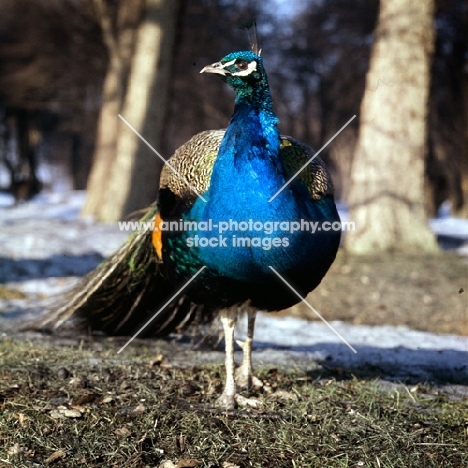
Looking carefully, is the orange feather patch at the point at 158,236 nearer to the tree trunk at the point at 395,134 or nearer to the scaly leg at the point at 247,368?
the scaly leg at the point at 247,368

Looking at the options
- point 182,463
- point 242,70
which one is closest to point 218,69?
point 242,70

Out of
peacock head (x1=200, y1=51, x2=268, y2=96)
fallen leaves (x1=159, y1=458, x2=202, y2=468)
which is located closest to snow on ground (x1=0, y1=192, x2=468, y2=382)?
fallen leaves (x1=159, y1=458, x2=202, y2=468)

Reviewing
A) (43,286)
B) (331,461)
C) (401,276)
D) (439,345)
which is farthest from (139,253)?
(401,276)

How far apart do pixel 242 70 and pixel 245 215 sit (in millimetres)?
598

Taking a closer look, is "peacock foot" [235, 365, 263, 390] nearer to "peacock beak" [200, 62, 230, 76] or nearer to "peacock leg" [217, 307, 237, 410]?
"peacock leg" [217, 307, 237, 410]

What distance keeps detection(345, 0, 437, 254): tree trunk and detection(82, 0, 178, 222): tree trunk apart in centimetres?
316

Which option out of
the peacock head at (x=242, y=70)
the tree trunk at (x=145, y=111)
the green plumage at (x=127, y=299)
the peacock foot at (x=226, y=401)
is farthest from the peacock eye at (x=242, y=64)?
the tree trunk at (x=145, y=111)

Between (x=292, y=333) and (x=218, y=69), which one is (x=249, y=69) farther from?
(x=292, y=333)

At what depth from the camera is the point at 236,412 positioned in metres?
2.89

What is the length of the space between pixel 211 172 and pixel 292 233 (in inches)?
19.1

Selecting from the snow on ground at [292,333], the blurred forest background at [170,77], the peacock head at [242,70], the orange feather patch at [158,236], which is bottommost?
the snow on ground at [292,333]

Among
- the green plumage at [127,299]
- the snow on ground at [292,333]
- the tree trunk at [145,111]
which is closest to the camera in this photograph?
the green plumage at [127,299]

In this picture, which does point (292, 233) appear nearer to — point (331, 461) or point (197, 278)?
point (197, 278)

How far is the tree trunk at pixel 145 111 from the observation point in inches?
386
